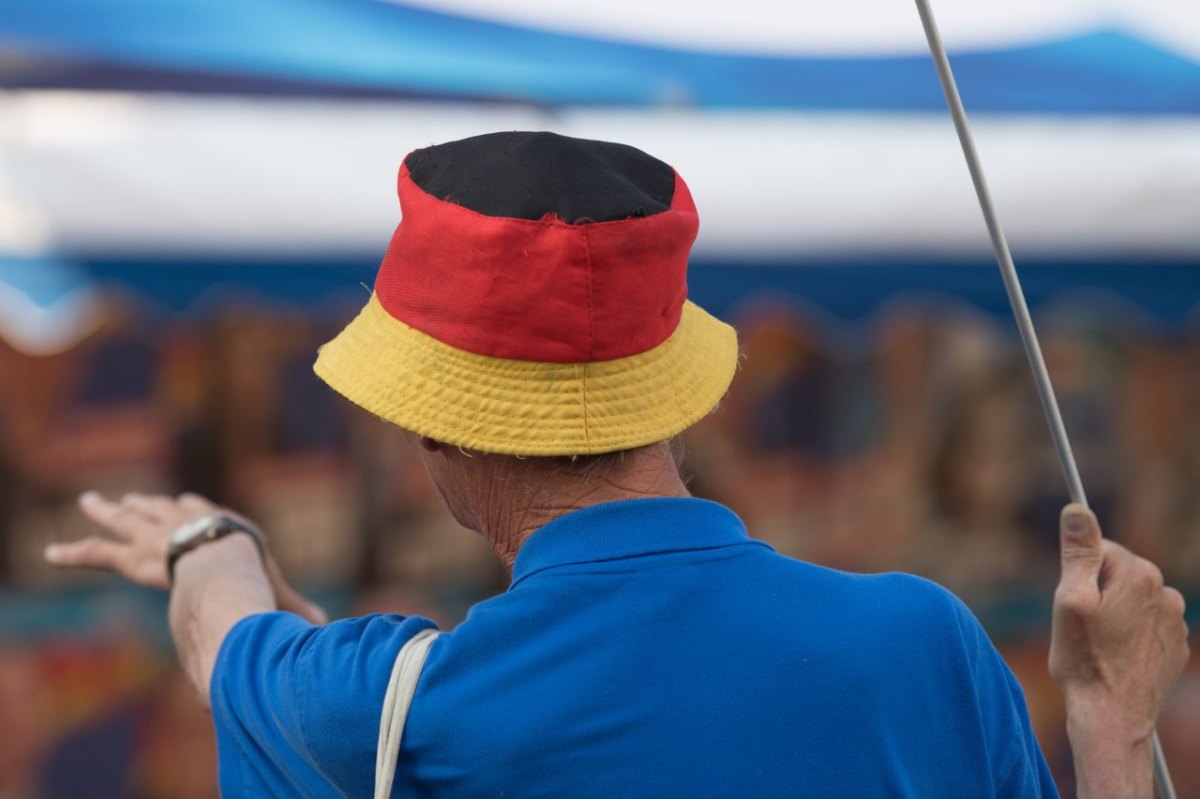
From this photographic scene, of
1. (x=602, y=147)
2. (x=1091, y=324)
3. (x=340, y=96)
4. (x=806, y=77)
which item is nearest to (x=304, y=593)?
(x=340, y=96)

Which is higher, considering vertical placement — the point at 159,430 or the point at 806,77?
the point at 806,77

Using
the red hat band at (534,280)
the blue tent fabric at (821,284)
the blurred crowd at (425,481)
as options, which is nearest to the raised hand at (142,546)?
the red hat band at (534,280)

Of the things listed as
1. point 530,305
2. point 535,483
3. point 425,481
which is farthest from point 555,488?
point 425,481

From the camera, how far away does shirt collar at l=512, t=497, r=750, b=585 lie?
43.2 inches

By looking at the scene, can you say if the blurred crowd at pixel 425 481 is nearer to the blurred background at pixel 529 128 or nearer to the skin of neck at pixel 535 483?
the blurred background at pixel 529 128

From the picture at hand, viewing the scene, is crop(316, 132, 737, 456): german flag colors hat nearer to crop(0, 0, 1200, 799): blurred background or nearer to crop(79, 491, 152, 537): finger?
crop(79, 491, 152, 537): finger

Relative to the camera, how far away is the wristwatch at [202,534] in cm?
150

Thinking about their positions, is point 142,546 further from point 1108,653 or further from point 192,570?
point 1108,653

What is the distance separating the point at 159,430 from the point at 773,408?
5.36ft

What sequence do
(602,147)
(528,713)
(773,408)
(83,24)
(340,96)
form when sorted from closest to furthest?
(528,713) → (602,147) → (83,24) → (340,96) → (773,408)

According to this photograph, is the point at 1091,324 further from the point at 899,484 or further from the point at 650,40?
the point at 650,40

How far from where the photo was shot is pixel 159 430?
343 cm

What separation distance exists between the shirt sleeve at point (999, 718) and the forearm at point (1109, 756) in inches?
2.7

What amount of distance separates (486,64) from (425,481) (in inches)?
46.5
